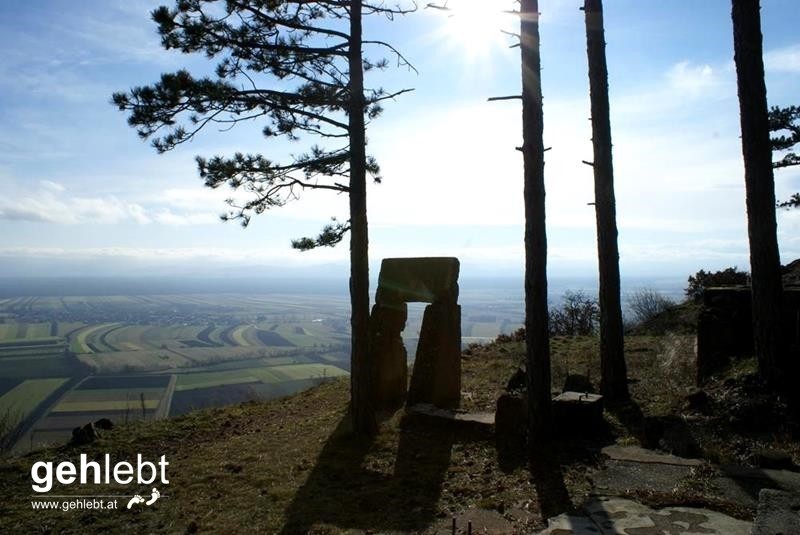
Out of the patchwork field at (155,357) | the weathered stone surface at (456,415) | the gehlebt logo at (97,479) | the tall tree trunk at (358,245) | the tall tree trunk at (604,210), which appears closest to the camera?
the gehlebt logo at (97,479)

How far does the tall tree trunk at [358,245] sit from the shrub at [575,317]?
42.8 feet

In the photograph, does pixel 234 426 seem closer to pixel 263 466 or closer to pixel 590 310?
pixel 263 466

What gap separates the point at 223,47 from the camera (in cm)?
785

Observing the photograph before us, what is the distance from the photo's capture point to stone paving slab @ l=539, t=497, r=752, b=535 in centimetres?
392

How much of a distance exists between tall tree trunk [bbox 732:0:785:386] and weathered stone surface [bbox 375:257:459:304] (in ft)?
14.9

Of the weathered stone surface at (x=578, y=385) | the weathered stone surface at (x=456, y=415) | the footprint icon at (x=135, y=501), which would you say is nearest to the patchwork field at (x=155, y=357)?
the footprint icon at (x=135, y=501)

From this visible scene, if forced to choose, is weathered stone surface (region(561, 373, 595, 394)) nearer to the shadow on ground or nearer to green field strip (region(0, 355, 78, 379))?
the shadow on ground

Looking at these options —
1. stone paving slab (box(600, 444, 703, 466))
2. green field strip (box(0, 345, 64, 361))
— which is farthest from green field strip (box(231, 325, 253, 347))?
stone paving slab (box(600, 444, 703, 466))

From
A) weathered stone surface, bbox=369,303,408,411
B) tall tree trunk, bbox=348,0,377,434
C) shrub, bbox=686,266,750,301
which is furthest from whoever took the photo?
shrub, bbox=686,266,750,301

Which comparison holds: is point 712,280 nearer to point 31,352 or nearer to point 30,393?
point 30,393

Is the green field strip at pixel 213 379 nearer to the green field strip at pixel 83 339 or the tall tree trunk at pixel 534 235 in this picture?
the green field strip at pixel 83 339

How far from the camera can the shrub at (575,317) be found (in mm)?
19875

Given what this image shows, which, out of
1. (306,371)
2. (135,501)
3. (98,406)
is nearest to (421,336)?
(135,501)

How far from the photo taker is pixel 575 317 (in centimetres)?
2033
